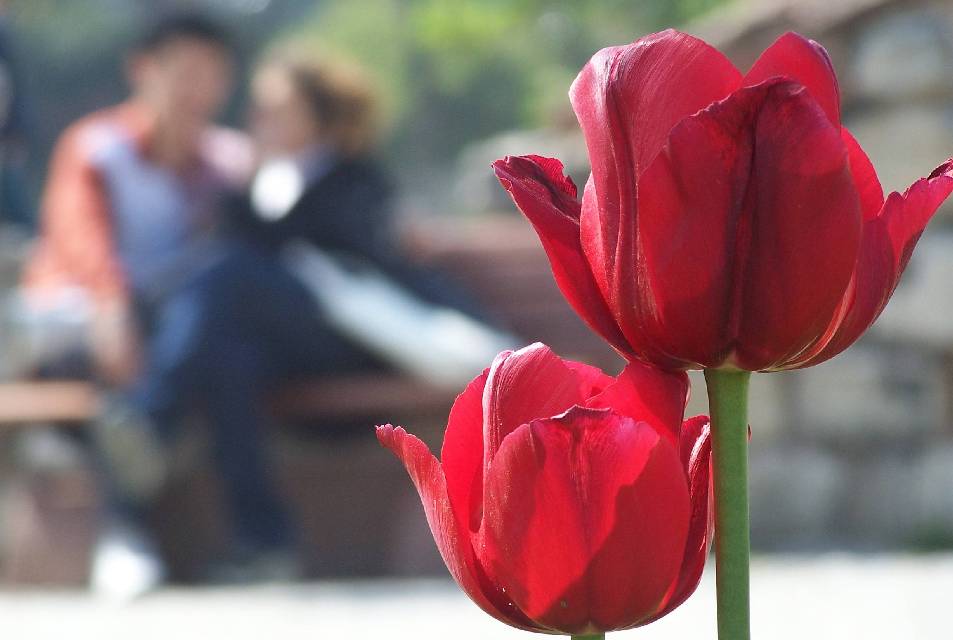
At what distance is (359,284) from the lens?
11.3 ft

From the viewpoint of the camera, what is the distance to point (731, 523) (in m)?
0.35

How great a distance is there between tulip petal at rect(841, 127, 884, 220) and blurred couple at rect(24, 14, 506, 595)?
286 cm

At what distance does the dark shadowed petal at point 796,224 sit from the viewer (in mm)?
331

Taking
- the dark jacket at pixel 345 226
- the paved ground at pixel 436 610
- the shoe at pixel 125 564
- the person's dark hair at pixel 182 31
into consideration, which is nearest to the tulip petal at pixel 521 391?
the paved ground at pixel 436 610

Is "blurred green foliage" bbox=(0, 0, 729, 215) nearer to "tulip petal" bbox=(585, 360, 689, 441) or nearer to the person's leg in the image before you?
the person's leg

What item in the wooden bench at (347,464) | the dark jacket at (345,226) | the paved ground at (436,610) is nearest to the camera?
the paved ground at (436,610)

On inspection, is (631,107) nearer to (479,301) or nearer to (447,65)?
(479,301)

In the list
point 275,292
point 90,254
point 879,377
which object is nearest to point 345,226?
point 275,292

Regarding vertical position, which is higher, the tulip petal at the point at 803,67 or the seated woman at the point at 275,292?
the seated woman at the point at 275,292

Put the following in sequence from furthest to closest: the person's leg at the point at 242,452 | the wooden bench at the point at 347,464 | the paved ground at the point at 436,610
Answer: the wooden bench at the point at 347,464
the person's leg at the point at 242,452
the paved ground at the point at 436,610

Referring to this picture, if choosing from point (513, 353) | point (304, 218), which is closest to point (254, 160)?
point (304, 218)

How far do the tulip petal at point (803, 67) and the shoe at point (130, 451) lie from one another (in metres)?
2.99

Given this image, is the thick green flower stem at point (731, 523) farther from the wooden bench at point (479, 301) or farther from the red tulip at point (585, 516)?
the wooden bench at point (479, 301)

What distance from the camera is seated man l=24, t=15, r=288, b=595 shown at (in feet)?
10.7
